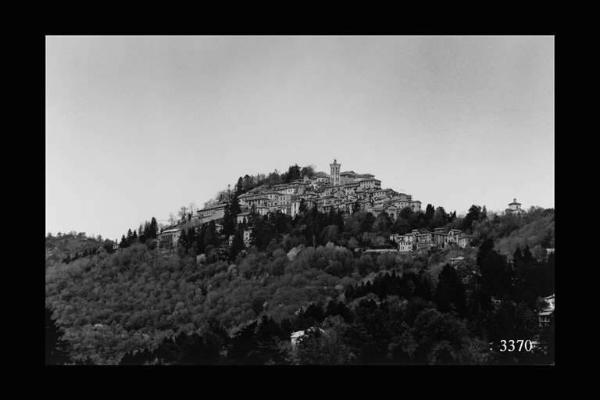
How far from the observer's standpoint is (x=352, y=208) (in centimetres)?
1708

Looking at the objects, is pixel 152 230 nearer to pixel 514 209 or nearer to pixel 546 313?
pixel 514 209

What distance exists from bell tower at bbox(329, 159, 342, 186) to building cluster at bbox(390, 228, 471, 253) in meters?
1.51

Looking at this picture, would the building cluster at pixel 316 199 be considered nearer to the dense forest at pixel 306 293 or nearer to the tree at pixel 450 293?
the dense forest at pixel 306 293

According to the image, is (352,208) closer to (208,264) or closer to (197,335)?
(208,264)

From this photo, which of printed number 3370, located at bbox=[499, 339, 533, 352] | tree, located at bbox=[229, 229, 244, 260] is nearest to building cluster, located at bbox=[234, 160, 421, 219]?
tree, located at bbox=[229, 229, 244, 260]

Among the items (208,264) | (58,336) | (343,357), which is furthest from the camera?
(208,264)

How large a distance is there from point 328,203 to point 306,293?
242 centimetres

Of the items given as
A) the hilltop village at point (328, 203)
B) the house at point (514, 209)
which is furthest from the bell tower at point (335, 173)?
the house at point (514, 209)

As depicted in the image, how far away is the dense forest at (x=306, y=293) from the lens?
14.4 meters

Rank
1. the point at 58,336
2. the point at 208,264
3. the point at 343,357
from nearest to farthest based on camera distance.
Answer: the point at 343,357 < the point at 58,336 < the point at 208,264

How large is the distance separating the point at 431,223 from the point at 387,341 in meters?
2.96

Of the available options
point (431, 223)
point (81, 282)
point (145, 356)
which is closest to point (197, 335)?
point (145, 356)

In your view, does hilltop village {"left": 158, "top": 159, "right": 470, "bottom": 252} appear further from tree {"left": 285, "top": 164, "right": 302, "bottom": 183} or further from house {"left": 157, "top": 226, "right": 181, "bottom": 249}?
tree {"left": 285, "top": 164, "right": 302, "bottom": 183}

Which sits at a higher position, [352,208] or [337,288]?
[352,208]
